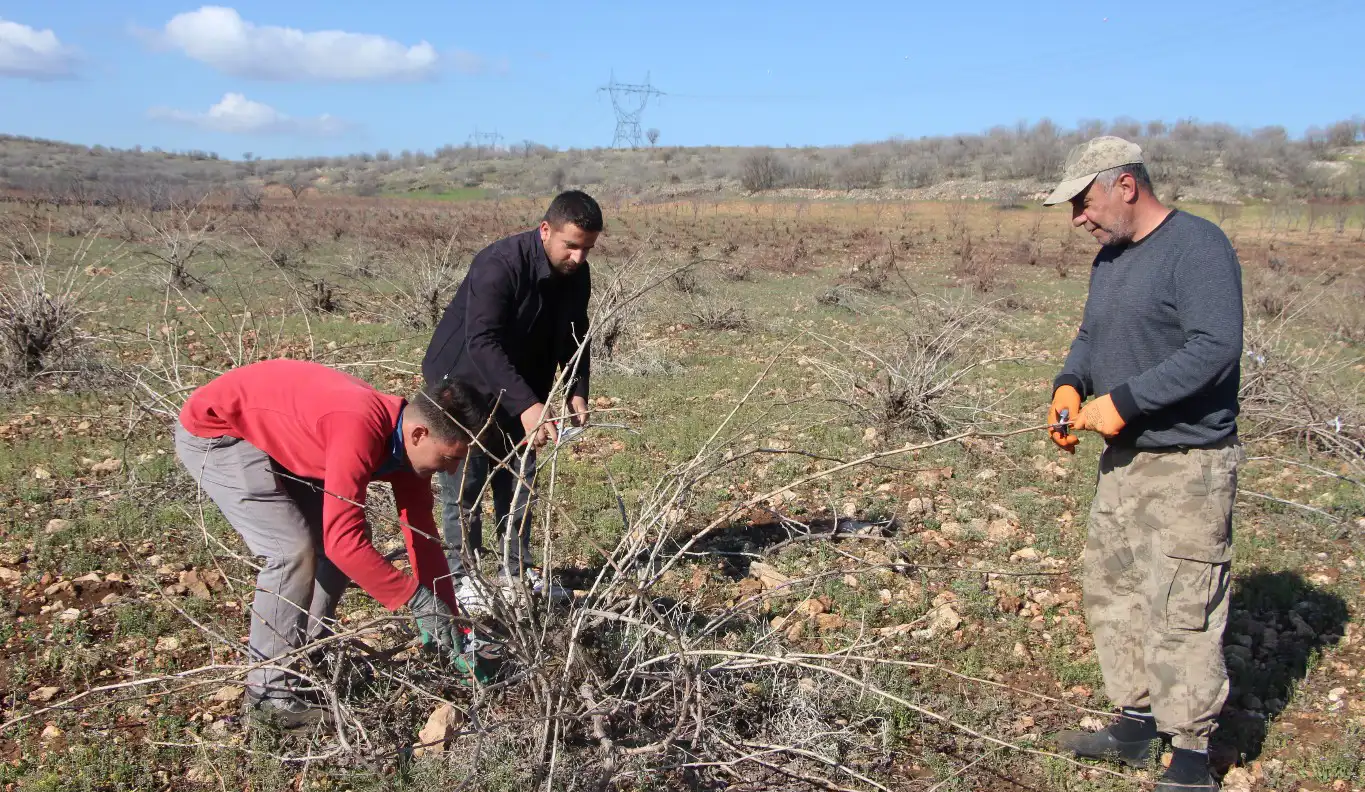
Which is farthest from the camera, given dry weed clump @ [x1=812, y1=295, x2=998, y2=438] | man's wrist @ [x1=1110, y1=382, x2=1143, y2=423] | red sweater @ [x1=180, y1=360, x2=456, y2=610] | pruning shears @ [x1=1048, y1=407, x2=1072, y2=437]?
dry weed clump @ [x1=812, y1=295, x2=998, y2=438]

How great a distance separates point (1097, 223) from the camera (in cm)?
241

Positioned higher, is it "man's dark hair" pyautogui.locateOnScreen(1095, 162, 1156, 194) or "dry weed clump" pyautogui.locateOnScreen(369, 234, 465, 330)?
"man's dark hair" pyautogui.locateOnScreen(1095, 162, 1156, 194)

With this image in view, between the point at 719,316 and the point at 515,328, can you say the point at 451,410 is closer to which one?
the point at 515,328

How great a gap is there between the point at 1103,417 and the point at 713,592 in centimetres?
186

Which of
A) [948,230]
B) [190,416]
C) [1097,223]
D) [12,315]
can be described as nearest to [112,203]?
[12,315]

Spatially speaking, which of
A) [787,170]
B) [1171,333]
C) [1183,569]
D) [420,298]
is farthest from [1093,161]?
[787,170]

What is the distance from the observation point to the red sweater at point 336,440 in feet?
7.17

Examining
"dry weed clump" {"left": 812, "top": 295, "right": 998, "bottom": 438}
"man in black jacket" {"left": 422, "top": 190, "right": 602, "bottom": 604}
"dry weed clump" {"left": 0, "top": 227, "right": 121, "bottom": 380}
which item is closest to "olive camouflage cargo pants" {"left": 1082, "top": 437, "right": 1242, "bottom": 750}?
"man in black jacket" {"left": 422, "top": 190, "right": 602, "bottom": 604}

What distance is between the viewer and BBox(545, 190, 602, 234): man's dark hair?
295cm

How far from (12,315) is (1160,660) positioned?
7194 millimetres

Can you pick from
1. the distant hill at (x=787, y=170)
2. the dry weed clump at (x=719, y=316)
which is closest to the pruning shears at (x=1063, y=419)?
the dry weed clump at (x=719, y=316)

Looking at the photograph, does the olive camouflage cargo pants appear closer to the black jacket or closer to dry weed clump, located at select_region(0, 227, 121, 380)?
the black jacket

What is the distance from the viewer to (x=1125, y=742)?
2645 millimetres

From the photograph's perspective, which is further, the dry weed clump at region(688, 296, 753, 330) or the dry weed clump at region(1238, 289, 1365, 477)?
the dry weed clump at region(688, 296, 753, 330)
